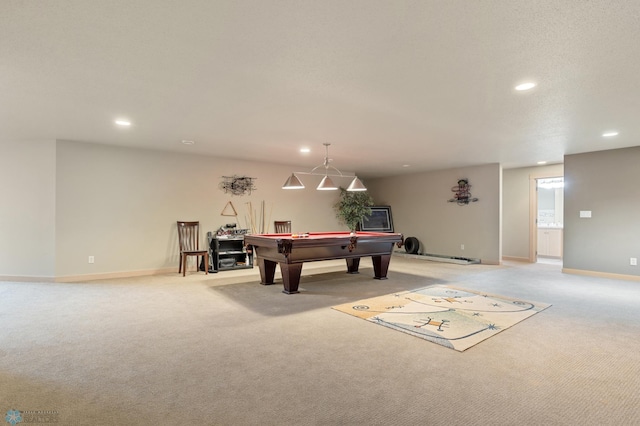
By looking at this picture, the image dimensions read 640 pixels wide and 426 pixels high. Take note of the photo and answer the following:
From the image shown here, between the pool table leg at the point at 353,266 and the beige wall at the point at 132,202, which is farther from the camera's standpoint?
the pool table leg at the point at 353,266

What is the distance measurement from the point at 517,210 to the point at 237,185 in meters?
6.97

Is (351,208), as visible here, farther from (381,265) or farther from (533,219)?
(533,219)

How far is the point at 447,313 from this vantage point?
12.5 ft

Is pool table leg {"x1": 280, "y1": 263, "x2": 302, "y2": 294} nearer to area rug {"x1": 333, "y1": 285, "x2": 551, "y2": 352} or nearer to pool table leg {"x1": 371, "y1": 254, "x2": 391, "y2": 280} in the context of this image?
area rug {"x1": 333, "y1": 285, "x2": 551, "y2": 352}

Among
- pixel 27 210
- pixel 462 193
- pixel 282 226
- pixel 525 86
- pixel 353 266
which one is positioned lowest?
pixel 353 266

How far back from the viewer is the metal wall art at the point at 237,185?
287 inches

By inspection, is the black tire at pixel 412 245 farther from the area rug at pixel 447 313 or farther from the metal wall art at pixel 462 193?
the area rug at pixel 447 313

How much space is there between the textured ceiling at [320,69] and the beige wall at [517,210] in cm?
319

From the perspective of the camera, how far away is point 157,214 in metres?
6.50

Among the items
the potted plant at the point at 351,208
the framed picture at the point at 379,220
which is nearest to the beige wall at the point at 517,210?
the framed picture at the point at 379,220

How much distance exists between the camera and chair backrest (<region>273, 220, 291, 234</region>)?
26.0ft

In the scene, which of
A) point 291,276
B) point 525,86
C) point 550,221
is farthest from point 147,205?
point 550,221

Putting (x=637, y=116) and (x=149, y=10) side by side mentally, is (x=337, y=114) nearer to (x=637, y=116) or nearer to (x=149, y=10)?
(x=149, y=10)

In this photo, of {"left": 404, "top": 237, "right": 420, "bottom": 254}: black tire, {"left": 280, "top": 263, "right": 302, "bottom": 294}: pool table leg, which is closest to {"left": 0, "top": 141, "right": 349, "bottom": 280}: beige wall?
{"left": 280, "top": 263, "right": 302, "bottom": 294}: pool table leg
